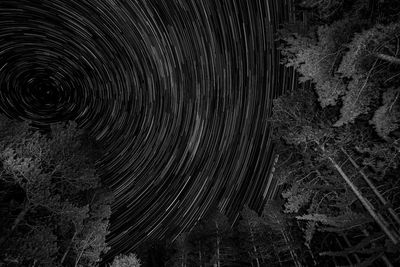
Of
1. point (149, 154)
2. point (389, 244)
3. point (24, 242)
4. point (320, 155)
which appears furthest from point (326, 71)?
point (149, 154)

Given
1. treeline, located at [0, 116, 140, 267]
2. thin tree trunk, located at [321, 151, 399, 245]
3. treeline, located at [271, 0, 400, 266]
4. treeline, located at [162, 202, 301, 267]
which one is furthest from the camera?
treeline, located at [162, 202, 301, 267]

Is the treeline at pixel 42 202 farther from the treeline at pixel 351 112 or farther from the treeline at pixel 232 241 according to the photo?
the treeline at pixel 232 241

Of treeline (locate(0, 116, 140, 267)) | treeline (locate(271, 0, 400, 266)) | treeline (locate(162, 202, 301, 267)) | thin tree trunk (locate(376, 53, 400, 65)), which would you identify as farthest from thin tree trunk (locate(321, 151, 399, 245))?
treeline (locate(0, 116, 140, 267))

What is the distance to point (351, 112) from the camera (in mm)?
7551

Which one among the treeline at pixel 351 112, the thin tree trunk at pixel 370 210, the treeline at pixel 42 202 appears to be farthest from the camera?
the treeline at pixel 42 202

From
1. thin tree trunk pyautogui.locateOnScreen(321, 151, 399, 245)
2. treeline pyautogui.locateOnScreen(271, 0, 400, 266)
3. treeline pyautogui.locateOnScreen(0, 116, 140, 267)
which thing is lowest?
treeline pyautogui.locateOnScreen(0, 116, 140, 267)

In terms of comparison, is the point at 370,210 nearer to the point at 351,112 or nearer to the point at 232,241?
the point at 351,112

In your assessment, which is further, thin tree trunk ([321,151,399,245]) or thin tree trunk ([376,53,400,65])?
thin tree trunk ([321,151,399,245])

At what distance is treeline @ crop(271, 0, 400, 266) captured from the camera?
6.64m

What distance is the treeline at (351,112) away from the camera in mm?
6637

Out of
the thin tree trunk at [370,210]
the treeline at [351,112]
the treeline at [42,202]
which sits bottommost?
the treeline at [42,202]

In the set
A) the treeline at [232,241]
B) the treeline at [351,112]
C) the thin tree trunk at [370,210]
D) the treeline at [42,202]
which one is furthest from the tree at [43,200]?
the treeline at [232,241]

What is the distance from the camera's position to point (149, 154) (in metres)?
22.2

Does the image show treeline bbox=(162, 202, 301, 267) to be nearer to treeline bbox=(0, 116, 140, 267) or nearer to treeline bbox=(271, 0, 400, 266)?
treeline bbox=(271, 0, 400, 266)
